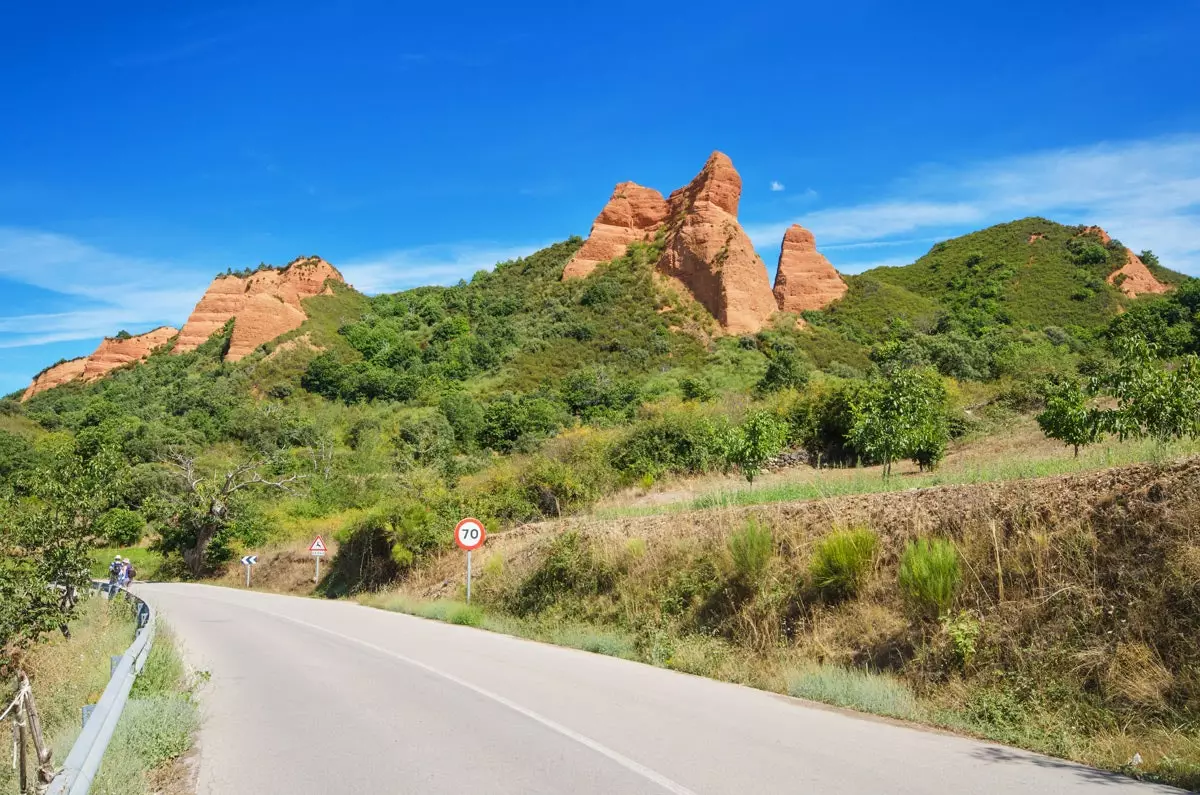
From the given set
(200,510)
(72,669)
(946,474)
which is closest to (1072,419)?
(946,474)

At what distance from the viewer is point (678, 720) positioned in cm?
709

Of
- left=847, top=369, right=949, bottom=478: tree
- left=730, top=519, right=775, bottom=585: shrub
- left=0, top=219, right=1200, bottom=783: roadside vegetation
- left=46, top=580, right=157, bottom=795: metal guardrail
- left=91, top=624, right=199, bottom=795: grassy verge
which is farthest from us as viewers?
left=847, top=369, right=949, bottom=478: tree

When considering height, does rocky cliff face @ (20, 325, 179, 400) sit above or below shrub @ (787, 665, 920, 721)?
above

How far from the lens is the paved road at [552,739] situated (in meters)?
5.24

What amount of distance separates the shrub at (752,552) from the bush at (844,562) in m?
1.07

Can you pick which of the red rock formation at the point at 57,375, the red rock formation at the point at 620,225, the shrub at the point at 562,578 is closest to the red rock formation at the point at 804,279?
the red rock formation at the point at 620,225

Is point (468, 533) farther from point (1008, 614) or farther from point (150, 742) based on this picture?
point (1008, 614)

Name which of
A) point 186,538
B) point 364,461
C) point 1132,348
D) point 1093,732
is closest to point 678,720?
point 1093,732

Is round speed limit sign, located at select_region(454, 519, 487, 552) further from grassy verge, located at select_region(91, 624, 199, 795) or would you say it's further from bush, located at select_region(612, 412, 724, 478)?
bush, located at select_region(612, 412, 724, 478)

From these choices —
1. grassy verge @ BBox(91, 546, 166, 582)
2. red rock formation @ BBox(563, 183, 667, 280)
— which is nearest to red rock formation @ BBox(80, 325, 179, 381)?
red rock formation @ BBox(563, 183, 667, 280)

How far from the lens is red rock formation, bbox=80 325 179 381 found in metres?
104

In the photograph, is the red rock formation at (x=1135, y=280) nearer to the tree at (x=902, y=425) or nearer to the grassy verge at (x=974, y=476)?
the tree at (x=902, y=425)

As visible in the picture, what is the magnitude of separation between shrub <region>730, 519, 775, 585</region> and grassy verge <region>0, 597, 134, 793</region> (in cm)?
812

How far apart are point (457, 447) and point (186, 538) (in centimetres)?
1569
